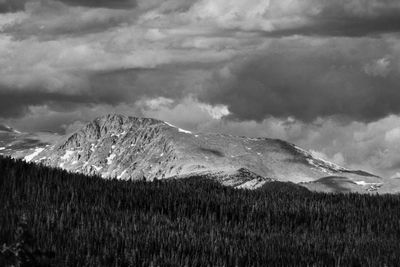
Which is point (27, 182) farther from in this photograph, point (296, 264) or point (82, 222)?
point (296, 264)

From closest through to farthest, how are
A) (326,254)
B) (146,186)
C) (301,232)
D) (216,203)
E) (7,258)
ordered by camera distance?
1. (7,258)
2. (326,254)
3. (301,232)
4. (216,203)
5. (146,186)

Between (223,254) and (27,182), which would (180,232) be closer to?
(223,254)

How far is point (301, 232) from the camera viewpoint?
15711 millimetres

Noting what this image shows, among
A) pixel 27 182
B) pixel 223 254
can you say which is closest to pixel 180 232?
pixel 223 254

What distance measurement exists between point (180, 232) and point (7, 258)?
5.55m

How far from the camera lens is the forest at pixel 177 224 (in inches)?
436

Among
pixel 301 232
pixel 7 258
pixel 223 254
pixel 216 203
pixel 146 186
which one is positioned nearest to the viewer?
pixel 7 258

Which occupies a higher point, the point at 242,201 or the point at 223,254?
the point at 242,201

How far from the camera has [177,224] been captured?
14.2 meters

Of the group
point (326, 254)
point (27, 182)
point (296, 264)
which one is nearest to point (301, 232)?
point (326, 254)

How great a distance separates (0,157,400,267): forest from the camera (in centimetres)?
1109

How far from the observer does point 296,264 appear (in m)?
11.8

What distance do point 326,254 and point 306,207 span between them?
5.59m

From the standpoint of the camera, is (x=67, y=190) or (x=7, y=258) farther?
(x=67, y=190)
